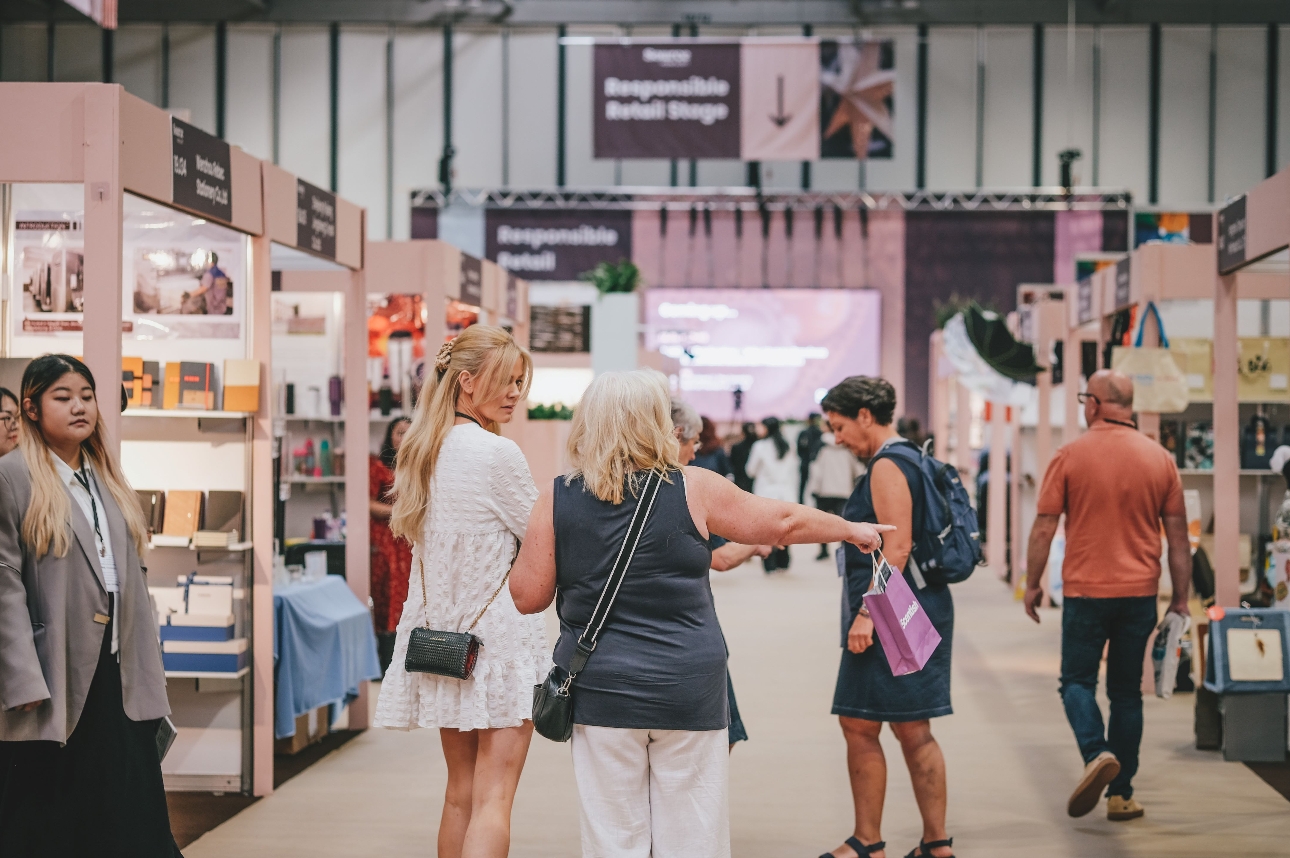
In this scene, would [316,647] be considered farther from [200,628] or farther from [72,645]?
[72,645]

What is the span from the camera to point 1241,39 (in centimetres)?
1823

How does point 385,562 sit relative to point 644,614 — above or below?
below

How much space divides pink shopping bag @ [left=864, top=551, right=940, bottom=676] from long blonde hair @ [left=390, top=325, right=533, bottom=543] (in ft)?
3.34

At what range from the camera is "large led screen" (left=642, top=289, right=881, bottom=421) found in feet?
58.2

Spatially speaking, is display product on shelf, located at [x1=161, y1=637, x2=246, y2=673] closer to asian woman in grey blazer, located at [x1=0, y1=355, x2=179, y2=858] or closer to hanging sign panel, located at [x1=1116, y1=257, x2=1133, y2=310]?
asian woman in grey blazer, located at [x1=0, y1=355, x2=179, y2=858]

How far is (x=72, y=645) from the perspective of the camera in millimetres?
2836

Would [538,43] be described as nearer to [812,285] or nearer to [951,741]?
[812,285]

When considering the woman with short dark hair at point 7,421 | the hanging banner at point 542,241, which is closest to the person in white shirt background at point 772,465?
the hanging banner at point 542,241

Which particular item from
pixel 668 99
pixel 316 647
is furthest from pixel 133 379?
pixel 668 99

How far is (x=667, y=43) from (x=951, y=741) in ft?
29.6

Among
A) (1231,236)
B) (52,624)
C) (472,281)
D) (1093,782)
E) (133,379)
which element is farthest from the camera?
(472,281)

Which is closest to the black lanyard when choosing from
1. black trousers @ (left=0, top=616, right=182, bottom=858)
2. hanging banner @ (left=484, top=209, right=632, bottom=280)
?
black trousers @ (left=0, top=616, right=182, bottom=858)

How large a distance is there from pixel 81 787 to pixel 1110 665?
129 inches

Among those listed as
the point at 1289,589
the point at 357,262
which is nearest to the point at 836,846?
the point at 1289,589
